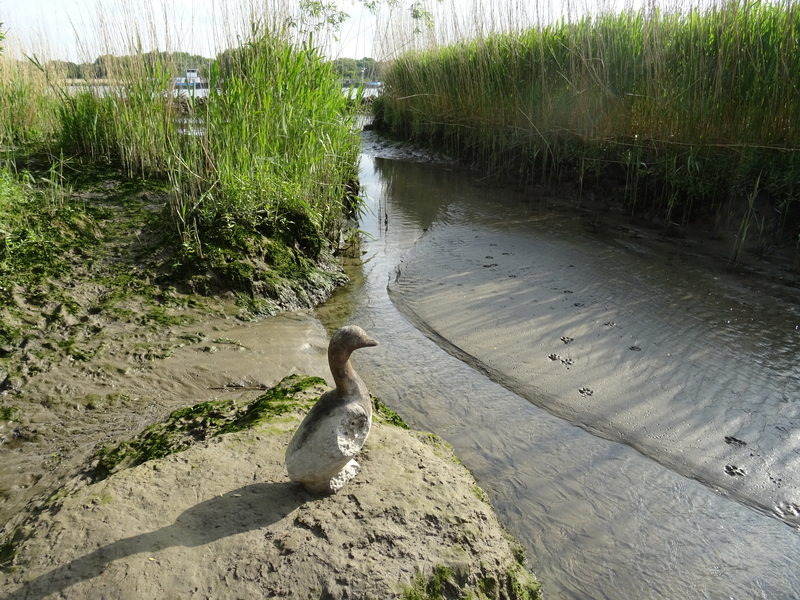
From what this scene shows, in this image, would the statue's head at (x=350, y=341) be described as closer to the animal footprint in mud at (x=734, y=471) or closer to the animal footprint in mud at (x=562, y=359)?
the animal footprint in mud at (x=734, y=471)

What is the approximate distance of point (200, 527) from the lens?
201 centimetres

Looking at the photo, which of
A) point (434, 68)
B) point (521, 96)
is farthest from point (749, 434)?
point (434, 68)

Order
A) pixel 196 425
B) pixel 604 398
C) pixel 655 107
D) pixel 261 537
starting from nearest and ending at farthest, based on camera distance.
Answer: pixel 261 537 → pixel 196 425 → pixel 604 398 → pixel 655 107

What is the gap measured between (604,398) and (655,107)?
14.6ft

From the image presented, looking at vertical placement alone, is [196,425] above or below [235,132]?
below

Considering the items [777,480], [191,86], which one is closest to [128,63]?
[191,86]

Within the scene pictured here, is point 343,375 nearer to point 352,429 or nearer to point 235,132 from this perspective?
point 352,429

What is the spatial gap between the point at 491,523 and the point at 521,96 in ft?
24.9

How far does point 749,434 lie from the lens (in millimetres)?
3193

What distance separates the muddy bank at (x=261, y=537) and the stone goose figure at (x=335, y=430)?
0.13 m

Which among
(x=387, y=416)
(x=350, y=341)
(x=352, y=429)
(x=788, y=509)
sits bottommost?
(x=788, y=509)

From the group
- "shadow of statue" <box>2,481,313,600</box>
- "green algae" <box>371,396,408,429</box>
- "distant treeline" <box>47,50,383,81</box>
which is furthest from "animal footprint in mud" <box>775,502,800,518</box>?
"distant treeline" <box>47,50,383,81</box>

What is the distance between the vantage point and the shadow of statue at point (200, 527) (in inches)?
70.6

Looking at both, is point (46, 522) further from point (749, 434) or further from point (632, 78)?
point (632, 78)
